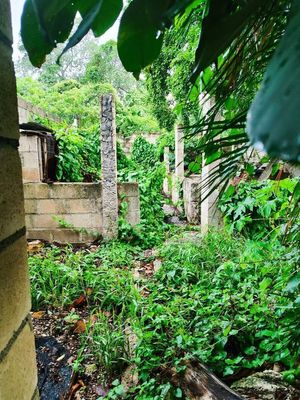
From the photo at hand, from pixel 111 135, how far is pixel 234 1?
13.0 ft

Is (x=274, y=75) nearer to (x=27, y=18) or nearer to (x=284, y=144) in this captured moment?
(x=284, y=144)

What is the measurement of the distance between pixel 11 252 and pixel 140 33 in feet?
1.41

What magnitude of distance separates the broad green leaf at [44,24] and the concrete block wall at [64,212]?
404cm

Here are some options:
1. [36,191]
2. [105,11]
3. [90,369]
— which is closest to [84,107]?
[36,191]

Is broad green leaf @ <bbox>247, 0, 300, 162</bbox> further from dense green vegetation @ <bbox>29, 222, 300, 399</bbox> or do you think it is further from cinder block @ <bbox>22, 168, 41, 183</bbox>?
cinder block @ <bbox>22, 168, 41, 183</bbox>

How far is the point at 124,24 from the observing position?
0.34 meters

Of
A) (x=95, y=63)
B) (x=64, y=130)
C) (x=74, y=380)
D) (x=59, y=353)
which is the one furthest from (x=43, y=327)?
(x=95, y=63)

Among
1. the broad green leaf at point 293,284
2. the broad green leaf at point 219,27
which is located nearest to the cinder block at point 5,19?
the broad green leaf at point 219,27

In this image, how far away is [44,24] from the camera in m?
0.30

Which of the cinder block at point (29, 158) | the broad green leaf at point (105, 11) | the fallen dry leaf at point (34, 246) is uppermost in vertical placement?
the cinder block at point (29, 158)

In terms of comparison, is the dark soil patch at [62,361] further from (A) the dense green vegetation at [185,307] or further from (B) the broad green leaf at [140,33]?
(B) the broad green leaf at [140,33]

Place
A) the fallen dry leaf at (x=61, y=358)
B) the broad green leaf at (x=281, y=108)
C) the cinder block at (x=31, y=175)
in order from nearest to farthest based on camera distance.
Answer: the broad green leaf at (x=281, y=108) < the fallen dry leaf at (x=61, y=358) < the cinder block at (x=31, y=175)

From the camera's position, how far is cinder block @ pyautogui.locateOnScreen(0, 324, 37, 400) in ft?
1.62

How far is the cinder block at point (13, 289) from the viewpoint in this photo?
51 cm
